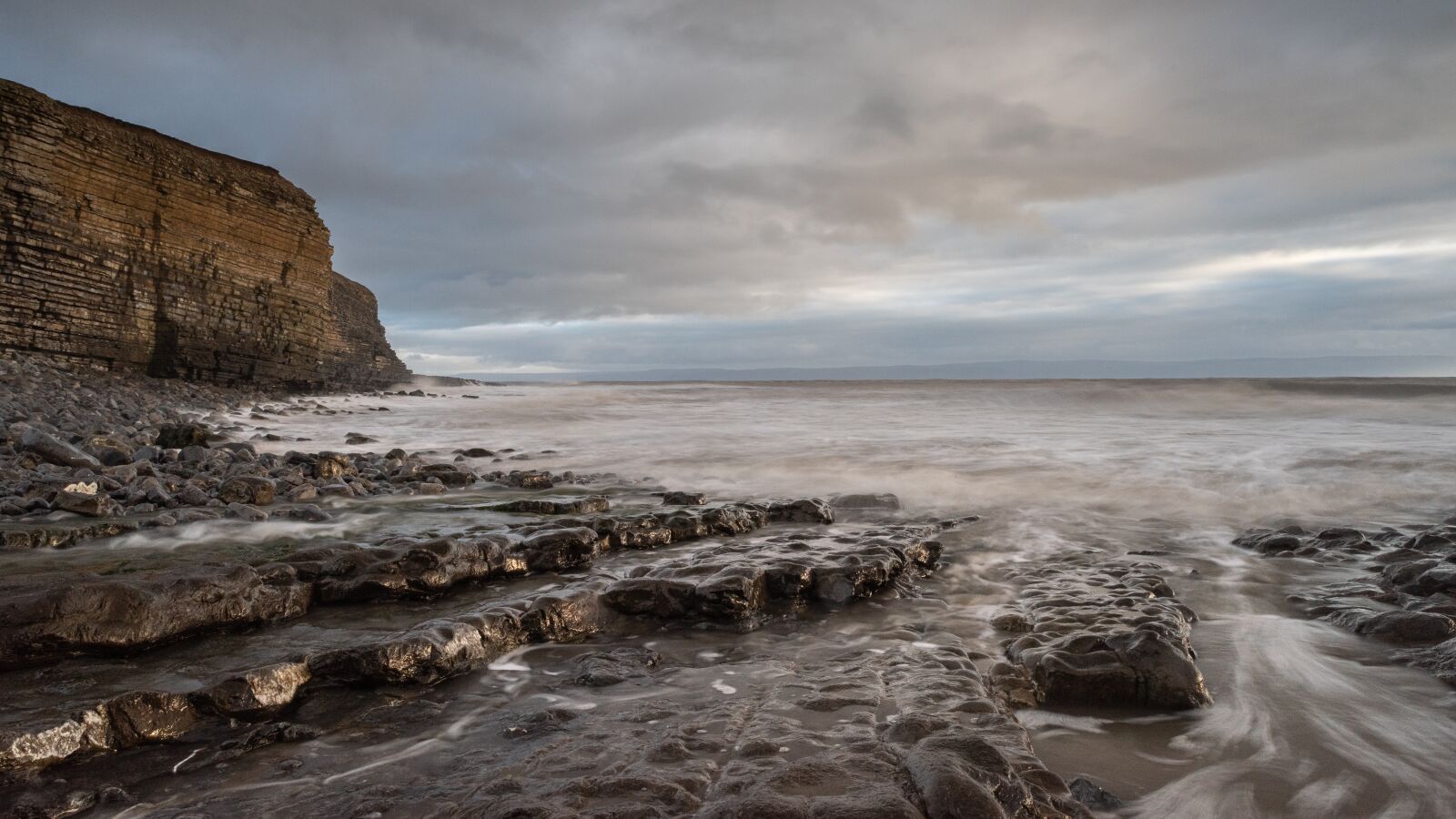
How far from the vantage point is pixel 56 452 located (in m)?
6.61

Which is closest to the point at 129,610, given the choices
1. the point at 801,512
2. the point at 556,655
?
the point at 556,655

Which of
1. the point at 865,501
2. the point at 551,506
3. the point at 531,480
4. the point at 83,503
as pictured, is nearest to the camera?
the point at 83,503

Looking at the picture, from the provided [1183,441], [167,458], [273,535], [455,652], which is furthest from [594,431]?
[455,652]

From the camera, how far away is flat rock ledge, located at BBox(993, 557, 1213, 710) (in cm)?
288

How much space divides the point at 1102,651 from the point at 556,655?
2.45 m

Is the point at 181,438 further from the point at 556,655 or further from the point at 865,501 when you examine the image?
the point at 865,501

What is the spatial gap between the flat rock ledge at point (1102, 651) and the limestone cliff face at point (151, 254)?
18.9 metres

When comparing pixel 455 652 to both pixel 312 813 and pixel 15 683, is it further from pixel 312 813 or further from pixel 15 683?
pixel 15 683

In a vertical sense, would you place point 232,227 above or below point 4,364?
above

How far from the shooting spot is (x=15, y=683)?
8.43 feet

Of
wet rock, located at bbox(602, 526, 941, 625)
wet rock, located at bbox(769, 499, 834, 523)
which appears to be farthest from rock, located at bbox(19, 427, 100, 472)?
wet rock, located at bbox(769, 499, 834, 523)

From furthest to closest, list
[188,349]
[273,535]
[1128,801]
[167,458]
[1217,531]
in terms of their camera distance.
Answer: [188,349] < [167,458] < [1217,531] < [273,535] < [1128,801]

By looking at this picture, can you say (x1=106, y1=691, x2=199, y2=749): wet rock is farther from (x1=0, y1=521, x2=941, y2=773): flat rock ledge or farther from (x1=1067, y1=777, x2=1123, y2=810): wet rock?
(x1=1067, y1=777, x2=1123, y2=810): wet rock

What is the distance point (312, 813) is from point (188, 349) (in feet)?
69.4
